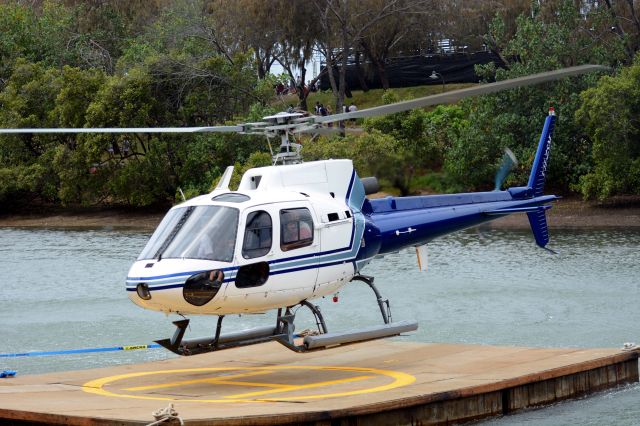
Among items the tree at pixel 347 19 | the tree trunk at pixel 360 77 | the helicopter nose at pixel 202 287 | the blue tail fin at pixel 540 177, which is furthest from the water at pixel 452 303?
the tree trunk at pixel 360 77

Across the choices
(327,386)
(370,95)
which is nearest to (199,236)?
(327,386)

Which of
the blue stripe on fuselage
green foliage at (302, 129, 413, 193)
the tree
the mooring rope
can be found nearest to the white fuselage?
the blue stripe on fuselage

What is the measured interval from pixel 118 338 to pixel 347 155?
731 inches

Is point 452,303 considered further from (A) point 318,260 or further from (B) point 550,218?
(B) point 550,218

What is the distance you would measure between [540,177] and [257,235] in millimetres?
6292

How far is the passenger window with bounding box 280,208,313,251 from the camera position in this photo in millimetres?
14234

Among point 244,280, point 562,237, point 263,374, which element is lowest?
point 562,237

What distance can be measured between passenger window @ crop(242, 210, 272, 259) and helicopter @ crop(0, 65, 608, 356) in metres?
0.01

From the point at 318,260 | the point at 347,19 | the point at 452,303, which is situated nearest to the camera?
the point at 318,260

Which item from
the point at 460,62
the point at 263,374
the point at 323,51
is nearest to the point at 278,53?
the point at 323,51

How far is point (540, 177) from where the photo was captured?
18375 millimetres

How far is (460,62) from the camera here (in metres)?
60.7

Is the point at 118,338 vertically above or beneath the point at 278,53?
beneath

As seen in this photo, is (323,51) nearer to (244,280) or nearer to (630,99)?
(630,99)
